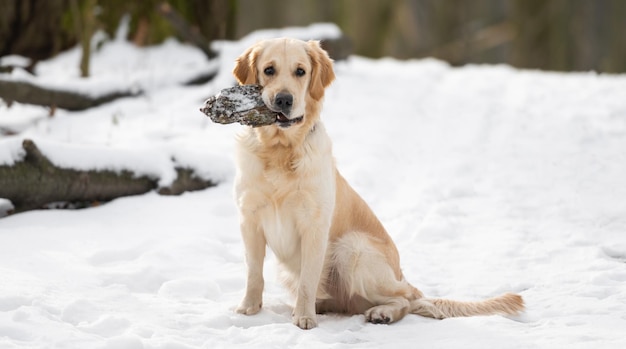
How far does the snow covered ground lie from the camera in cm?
322

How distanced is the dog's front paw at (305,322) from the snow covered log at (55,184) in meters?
2.16

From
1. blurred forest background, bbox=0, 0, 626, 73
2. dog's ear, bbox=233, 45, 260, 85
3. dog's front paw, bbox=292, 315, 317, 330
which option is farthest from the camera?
blurred forest background, bbox=0, 0, 626, 73

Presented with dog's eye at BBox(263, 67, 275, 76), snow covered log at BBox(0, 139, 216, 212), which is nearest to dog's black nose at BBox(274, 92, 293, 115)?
dog's eye at BBox(263, 67, 275, 76)

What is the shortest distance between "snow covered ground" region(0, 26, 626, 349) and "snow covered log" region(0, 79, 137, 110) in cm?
13

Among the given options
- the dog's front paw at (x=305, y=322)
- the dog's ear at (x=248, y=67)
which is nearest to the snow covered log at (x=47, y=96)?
the dog's ear at (x=248, y=67)

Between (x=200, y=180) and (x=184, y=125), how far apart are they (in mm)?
1879

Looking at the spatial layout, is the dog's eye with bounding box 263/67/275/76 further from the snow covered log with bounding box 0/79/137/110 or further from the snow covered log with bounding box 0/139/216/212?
the snow covered log with bounding box 0/79/137/110

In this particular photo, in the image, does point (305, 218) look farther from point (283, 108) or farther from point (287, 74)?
point (287, 74)

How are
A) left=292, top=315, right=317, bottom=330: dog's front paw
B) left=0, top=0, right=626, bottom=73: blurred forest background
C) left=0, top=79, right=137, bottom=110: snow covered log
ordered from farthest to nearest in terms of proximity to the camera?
left=0, top=0, right=626, bottom=73: blurred forest background < left=0, top=79, right=137, bottom=110: snow covered log < left=292, top=315, right=317, bottom=330: dog's front paw

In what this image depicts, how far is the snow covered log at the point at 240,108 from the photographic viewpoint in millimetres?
3549

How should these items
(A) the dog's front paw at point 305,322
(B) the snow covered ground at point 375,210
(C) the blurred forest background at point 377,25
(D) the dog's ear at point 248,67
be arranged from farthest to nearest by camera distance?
(C) the blurred forest background at point 377,25 → (D) the dog's ear at point 248,67 → (A) the dog's front paw at point 305,322 → (B) the snow covered ground at point 375,210

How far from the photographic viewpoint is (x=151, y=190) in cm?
537

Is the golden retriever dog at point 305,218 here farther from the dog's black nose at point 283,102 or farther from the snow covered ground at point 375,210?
the snow covered ground at point 375,210

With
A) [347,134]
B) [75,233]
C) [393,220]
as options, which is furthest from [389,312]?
[347,134]
